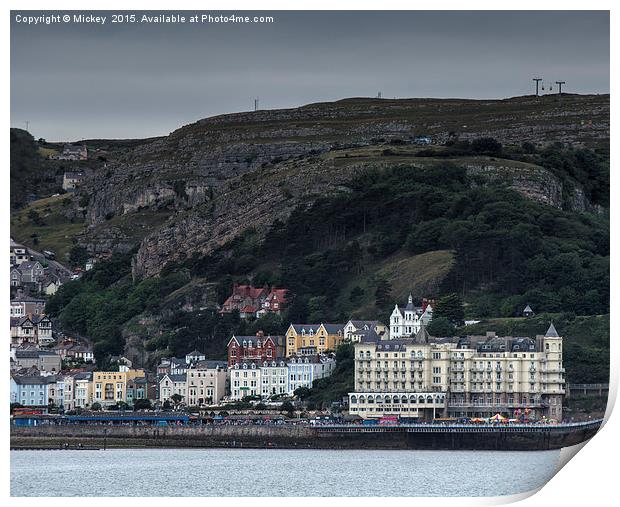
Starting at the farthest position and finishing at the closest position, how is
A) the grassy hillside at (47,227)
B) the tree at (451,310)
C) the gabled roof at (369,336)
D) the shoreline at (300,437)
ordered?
the grassy hillside at (47,227) → the tree at (451,310) → the gabled roof at (369,336) → the shoreline at (300,437)

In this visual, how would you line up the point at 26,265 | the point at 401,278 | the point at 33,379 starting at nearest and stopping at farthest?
the point at 33,379 < the point at 401,278 < the point at 26,265

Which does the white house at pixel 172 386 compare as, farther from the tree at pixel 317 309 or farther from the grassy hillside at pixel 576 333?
the grassy hillside at pixel 576 333

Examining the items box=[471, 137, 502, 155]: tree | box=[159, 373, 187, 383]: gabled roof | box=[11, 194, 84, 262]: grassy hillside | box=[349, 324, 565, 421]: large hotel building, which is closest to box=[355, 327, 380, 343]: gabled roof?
box=[349, 324, 565, 421]: large hotel building

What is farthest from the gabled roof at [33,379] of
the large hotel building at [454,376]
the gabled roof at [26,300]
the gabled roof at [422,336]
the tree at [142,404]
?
the gabled roof at [26,300]

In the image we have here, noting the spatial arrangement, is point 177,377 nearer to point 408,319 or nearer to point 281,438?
point 408,319

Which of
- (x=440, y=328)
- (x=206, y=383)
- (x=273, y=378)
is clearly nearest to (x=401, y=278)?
(x=273, y=378)
